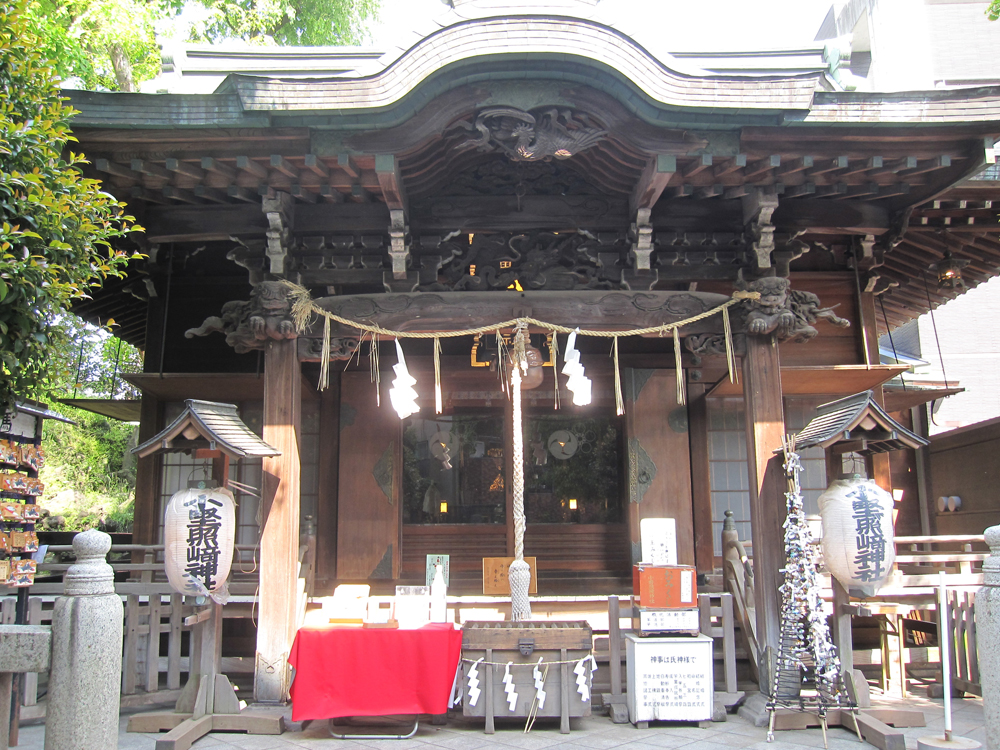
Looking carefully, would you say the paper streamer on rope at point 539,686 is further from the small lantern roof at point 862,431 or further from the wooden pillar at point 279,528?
the small lantern roof at point 862,431

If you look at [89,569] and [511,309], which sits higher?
[511,309]

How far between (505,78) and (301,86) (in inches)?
68.4

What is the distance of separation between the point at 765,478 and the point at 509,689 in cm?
317

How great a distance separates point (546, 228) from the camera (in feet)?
25.0

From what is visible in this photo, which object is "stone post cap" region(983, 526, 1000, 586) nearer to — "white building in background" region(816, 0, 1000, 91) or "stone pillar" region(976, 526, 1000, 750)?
"stone pillar" region(976, 526, 1000, 750)

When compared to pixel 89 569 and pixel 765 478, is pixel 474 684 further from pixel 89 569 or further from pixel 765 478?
pixel 89 569

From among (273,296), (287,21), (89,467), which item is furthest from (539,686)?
(89,467)

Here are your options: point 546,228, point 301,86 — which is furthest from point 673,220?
point 301,86

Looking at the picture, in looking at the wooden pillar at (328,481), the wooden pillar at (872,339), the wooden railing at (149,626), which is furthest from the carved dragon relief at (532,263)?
the wooden pillar at (872,339)

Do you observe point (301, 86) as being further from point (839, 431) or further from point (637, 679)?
point (637, 679)

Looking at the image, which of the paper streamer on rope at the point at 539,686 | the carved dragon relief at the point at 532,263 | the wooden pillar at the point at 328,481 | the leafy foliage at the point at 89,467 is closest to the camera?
the paper streamer on rope at the point at 539,686

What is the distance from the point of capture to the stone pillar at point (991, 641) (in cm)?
404

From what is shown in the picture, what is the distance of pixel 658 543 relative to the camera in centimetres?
707

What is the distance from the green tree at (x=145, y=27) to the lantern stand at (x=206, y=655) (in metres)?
5.91
